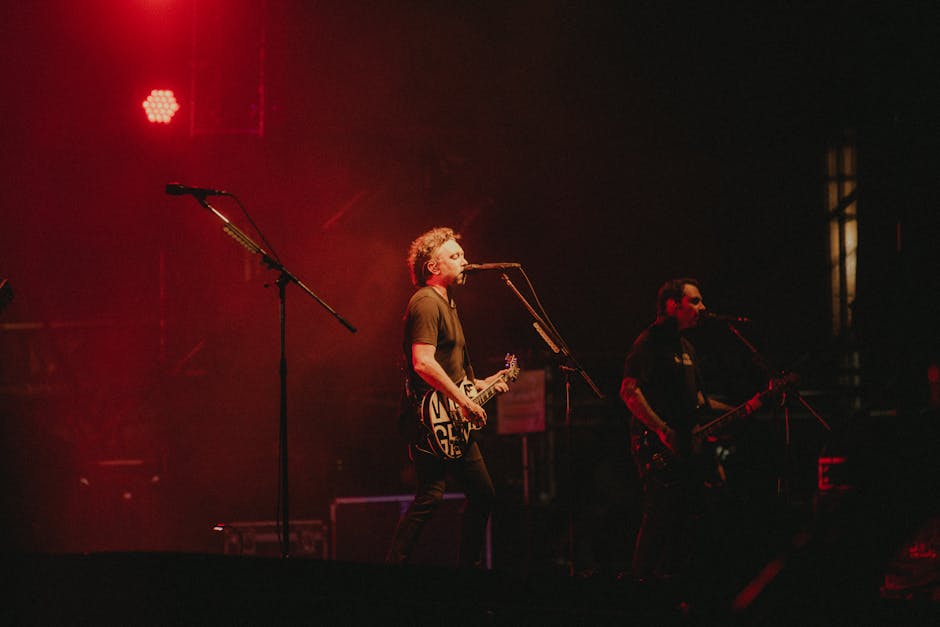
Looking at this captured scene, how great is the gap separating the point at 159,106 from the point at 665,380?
5552 millimetres

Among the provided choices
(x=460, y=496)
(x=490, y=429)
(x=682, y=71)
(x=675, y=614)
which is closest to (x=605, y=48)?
(x=682, y=71)

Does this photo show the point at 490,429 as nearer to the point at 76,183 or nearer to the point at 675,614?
the point at 76,183

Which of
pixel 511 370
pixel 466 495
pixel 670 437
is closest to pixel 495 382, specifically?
pixel 511 370

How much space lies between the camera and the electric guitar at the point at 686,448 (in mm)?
5266

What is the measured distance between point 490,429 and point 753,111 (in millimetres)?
4131

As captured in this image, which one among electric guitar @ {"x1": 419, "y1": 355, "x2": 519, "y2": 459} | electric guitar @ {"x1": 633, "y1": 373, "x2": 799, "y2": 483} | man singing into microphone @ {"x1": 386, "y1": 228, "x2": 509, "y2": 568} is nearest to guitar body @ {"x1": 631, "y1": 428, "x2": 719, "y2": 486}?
electric guitar @ {"x1": 633, "y1": 373, "x2": 799, "y2": 483}

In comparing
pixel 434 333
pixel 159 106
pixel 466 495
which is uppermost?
pixel 159 106

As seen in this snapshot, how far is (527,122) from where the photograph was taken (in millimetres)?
9469

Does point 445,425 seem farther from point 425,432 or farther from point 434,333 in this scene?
point 434,333

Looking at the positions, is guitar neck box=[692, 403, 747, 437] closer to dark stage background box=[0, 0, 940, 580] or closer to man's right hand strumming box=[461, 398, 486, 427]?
man's right hand strumming box=[461, 398, 486, 427]

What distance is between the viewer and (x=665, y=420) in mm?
5418

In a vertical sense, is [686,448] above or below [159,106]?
below

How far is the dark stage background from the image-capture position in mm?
8609

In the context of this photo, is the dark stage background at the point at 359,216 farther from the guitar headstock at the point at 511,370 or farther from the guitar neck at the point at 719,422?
the guitar headstock at the point at 511,370
